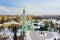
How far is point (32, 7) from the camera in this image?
160 cm

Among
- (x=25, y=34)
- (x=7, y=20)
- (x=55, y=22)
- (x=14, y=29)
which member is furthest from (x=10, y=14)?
(x=55, y=22)

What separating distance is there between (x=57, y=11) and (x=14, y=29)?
1.90 feet

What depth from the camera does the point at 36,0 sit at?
63.1 inches

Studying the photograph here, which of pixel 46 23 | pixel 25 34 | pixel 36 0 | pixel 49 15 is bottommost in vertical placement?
pixel 25 34

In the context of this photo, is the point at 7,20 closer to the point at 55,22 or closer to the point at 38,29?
the point at 38,29

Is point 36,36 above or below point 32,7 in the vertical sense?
below

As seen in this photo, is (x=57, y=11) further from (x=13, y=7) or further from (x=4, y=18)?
(x=4, y=18)

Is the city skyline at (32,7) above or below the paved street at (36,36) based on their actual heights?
above

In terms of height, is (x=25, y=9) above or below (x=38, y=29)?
above

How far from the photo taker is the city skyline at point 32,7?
5.23ft

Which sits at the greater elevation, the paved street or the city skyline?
the city skyline

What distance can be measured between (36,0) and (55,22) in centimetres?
36

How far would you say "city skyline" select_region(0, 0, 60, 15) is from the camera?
5.23 ft

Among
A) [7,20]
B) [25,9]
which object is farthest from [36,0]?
[7,20]
